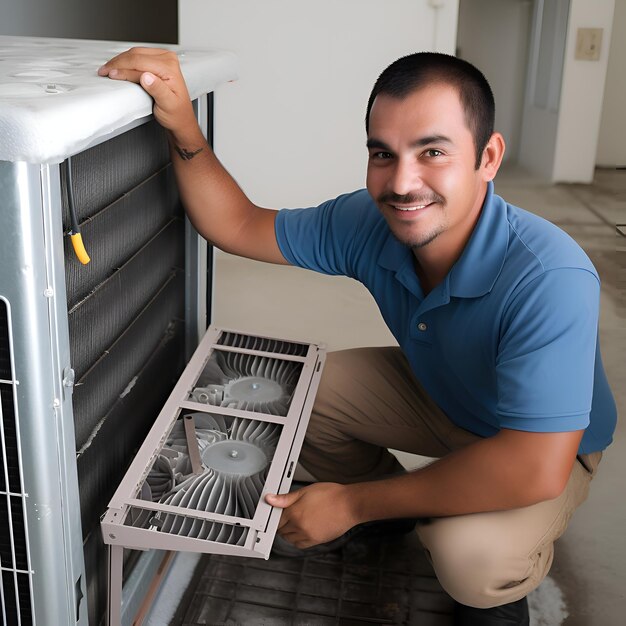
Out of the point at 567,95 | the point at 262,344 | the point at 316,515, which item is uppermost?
the point at 567,95

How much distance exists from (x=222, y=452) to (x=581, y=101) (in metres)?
Answer: 4.00

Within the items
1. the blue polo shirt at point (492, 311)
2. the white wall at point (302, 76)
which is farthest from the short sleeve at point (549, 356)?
the white wall at point (302, 76)

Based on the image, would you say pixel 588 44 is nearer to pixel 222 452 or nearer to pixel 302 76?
pixel 302 76

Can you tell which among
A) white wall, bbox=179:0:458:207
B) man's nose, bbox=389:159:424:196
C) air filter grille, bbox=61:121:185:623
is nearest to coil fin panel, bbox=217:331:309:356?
air filter grille, bbox=61:121:185:623

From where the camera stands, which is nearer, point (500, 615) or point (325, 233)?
point (500, 615)

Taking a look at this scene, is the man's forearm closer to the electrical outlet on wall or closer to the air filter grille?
the air filter grille

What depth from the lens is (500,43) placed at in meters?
5.21

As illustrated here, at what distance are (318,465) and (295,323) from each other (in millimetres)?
1063

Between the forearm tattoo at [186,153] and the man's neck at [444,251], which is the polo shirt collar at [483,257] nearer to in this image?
the man's neck at [444,251]

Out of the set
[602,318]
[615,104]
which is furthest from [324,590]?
[615,104]

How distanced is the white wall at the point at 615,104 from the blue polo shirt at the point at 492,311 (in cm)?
404

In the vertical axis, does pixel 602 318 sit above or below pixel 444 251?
below

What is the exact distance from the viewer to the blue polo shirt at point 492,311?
110cm

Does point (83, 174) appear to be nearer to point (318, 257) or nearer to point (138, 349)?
point (138, 349)
